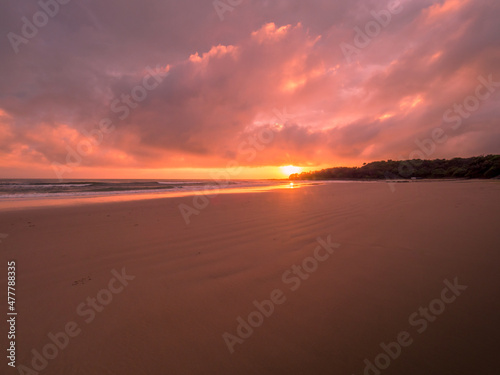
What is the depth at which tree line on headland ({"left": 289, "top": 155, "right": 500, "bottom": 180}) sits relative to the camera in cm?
3119

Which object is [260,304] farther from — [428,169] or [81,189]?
[428,169]

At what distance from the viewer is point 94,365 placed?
1.43 metres

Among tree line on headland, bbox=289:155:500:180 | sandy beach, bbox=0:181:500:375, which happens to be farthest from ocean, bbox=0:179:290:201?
tree line on headland, bbox=289:155:500:180

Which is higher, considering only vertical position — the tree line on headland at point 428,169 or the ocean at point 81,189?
the ocean at point 81,189

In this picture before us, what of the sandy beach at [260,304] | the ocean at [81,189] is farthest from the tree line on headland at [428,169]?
the sandy beach at [260,304]

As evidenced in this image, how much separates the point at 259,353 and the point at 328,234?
3.26 metres

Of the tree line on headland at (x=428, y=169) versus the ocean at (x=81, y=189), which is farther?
the tree line on headland at (x=428, y=169)

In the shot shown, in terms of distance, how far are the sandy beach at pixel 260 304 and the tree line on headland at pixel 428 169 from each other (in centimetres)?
3930

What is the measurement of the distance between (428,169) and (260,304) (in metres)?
56.7

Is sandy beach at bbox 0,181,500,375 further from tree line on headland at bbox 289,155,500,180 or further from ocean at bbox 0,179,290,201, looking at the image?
tree line on headland at bbox 289,155,500,180

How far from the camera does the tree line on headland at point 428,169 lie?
3119cm

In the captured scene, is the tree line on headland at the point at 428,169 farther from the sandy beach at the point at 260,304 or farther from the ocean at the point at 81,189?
the sandy beach at the point at 260,304

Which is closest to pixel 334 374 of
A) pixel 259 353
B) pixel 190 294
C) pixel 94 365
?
pixel 259 353

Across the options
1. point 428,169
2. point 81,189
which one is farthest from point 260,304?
point 428,169
